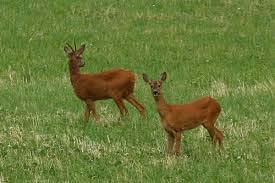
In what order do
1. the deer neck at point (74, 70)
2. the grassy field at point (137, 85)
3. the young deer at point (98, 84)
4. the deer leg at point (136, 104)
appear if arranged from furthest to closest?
the deer leg at point (136, 104) → the deer neck at point (74, 70) → the young deer at point (98, 84) → the grassy field at point (137, 85)

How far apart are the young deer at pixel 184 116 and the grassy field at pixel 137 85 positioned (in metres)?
0.27

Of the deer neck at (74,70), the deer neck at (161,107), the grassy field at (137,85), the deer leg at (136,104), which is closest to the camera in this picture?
the grassy field at (137,85)

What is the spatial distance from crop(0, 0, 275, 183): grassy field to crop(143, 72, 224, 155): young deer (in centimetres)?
27

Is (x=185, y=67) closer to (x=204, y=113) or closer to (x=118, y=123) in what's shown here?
(x=118, y=123)

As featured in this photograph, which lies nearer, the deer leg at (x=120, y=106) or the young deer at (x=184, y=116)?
the young deer at (x=184, y=116)

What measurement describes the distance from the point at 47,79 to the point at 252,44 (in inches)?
276

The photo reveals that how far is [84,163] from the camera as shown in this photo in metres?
9.56

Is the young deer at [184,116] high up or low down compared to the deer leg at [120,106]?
up

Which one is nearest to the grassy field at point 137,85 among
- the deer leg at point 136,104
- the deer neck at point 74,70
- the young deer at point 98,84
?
the deer leg at point 136,104

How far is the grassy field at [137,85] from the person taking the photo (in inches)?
368

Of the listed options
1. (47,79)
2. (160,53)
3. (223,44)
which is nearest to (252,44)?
(223,44)

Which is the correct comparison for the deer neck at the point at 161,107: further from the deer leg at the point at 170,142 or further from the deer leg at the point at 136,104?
the deer leg at the point at 136,104

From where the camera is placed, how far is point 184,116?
993cm

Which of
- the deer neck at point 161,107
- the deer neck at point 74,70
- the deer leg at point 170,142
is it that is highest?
the deer neck at point 161,107
